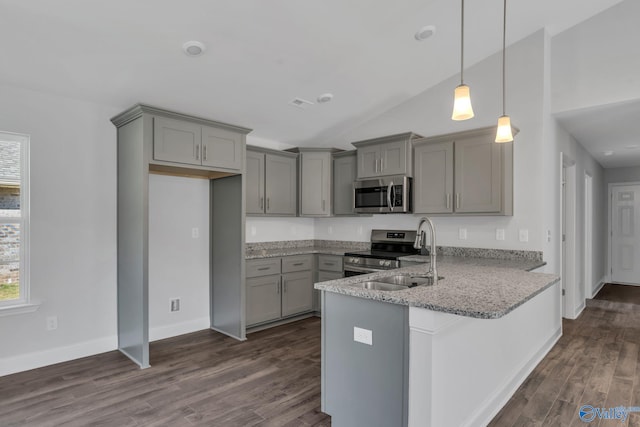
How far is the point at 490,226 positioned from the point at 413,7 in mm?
2313

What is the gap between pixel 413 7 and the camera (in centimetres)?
311

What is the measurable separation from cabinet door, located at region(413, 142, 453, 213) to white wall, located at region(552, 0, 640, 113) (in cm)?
121

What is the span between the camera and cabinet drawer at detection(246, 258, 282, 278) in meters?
4.16

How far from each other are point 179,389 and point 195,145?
216 centimetres

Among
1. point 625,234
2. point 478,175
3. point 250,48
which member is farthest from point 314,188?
point 625,234

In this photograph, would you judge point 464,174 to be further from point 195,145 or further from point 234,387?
point 234,387

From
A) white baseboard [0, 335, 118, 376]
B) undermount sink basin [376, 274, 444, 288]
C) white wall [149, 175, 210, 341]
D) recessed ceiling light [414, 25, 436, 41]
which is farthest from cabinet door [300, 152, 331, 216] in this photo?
white baseboard [0, 335, 118, 376]

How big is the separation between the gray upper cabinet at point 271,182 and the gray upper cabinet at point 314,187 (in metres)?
0.12

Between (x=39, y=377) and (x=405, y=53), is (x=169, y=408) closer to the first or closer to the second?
(x=39, y=377)

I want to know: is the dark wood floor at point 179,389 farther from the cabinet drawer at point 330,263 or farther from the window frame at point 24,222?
the cabinet drawer at point 330,263

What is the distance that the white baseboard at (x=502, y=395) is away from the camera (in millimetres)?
2277

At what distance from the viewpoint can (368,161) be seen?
4559 millimetres

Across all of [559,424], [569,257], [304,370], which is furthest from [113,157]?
[569,257]

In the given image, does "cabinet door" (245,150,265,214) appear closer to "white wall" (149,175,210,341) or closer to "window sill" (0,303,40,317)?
"white wall" (149,175,210,341)
